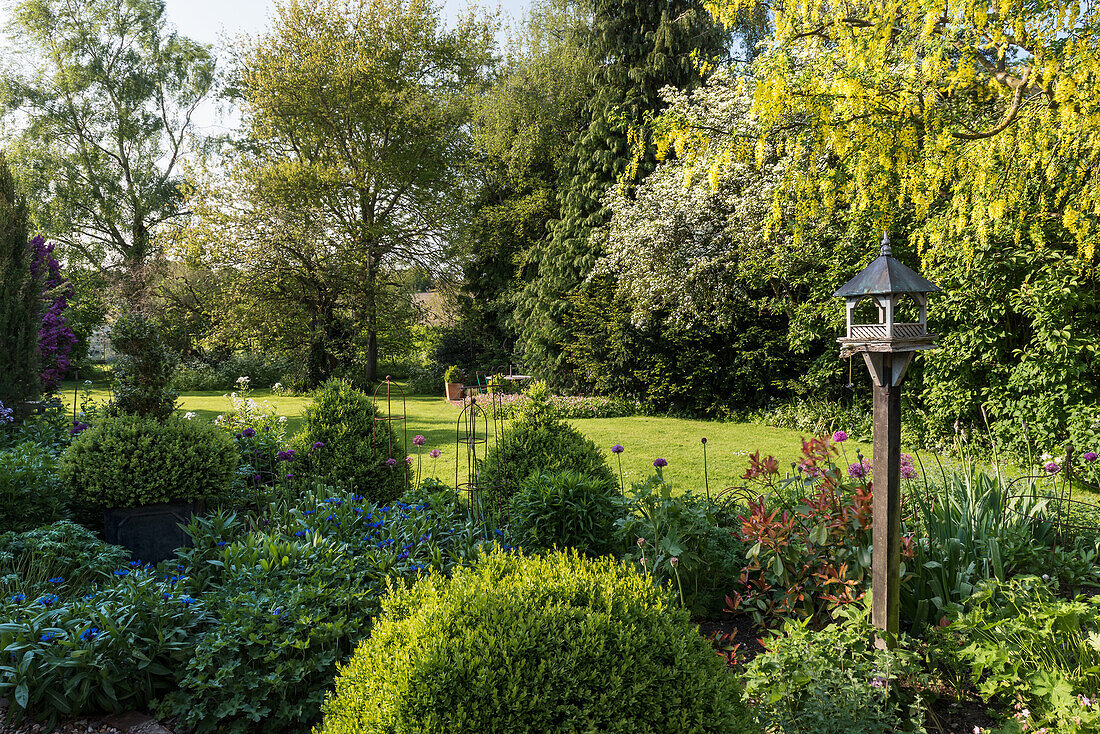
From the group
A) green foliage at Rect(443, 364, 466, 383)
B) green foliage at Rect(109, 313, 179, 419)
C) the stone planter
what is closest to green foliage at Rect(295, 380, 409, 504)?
the stone planter

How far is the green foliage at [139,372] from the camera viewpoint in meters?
4.62

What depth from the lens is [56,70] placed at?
2112 cm

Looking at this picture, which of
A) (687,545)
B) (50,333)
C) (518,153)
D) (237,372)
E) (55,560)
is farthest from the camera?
(237,372)

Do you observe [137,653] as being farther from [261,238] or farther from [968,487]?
[261,238]

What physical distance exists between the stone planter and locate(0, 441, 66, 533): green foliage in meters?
0.36

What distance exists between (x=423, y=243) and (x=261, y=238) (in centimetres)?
542

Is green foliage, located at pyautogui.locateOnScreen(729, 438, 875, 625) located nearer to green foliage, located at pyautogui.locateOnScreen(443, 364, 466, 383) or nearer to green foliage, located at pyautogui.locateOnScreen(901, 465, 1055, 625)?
green foliage, located at pyautogui.locateOnScreen(901, 465, 1055, 625)

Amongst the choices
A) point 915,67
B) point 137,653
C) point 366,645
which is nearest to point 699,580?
point 366,645

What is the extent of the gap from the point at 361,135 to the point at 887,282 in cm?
1941

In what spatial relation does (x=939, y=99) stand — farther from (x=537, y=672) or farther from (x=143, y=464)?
(x=143, y=464)

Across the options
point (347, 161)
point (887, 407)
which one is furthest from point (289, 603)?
point (347, 161)

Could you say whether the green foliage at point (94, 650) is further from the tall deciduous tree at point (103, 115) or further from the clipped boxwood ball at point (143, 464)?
the tall deciduous tree at point (103, 115)

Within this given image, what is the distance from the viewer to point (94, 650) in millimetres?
2365

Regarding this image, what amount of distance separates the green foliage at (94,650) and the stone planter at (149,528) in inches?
53.7
